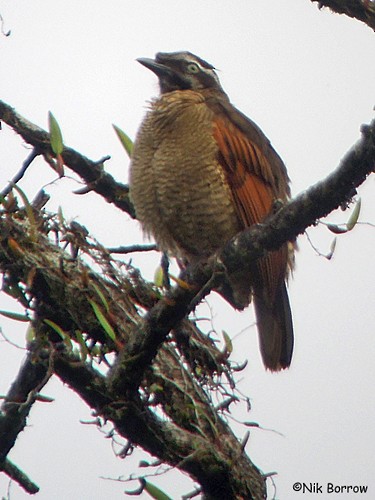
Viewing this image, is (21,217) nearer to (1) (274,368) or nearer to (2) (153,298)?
(2) (153,298)

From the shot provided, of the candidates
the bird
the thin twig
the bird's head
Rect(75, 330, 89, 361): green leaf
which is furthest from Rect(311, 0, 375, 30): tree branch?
the thin twig

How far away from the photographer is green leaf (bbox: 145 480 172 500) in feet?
10.8

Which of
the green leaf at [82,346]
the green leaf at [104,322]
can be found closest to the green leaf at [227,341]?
the green leaf at [104,322]

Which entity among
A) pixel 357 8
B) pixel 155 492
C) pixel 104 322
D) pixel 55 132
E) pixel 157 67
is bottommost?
pixel 155 492

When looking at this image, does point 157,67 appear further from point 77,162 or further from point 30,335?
point 30,335

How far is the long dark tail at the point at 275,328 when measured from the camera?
484cm

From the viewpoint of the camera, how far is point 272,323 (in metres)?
A: 4.88

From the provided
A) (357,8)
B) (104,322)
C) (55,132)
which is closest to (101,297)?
(104,322)

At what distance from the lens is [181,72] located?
568 centimetres

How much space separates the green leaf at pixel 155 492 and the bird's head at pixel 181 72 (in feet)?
10.2

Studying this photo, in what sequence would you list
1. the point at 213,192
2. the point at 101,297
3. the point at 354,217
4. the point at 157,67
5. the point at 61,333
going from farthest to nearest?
the point at 157,67, the point at 213,192, the point at 101,297, the point at 61,333, the point at 354,217

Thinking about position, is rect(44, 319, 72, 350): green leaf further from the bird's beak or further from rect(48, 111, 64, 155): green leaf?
the bird's beak

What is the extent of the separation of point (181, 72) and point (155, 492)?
10.7 ft

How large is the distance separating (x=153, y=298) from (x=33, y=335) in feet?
2.61
